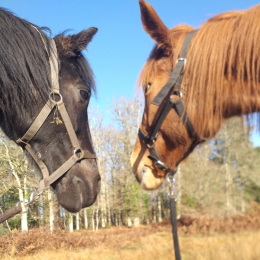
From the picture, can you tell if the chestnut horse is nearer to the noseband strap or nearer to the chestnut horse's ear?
the chestnut horse's ear

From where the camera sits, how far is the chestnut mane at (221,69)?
1.34m

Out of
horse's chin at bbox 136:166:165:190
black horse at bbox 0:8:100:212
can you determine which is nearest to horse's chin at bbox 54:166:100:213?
black horse at bbox 0:8:100:212

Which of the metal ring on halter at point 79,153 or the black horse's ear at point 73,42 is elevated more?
the black horse's ear at point 73,42

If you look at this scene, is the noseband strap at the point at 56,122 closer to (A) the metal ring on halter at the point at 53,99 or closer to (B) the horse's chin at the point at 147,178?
(A) the metal ring on halter at the point at 53,99

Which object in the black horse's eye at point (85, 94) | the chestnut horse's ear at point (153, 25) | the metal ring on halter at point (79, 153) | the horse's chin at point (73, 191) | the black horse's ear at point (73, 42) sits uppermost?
the black horse's ear at point (73, 42)

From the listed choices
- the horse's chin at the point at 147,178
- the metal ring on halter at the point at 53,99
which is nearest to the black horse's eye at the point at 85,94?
the metal ring on halter at the point at 53,99

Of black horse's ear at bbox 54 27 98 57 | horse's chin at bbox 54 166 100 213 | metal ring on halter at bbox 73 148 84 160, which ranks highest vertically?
black horse's ear at bbox 54 27 98 57

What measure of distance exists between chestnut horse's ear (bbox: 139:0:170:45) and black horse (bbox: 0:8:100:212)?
0.81m

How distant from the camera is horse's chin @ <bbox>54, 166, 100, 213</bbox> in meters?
1.87

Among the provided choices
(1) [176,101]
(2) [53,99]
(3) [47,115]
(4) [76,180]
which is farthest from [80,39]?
(4) [76,180]

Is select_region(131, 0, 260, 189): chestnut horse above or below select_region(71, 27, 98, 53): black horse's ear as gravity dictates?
below

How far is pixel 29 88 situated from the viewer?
1.85 m

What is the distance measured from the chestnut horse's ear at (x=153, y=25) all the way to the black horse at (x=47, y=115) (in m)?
0.81

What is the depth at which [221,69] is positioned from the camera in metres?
1.43
